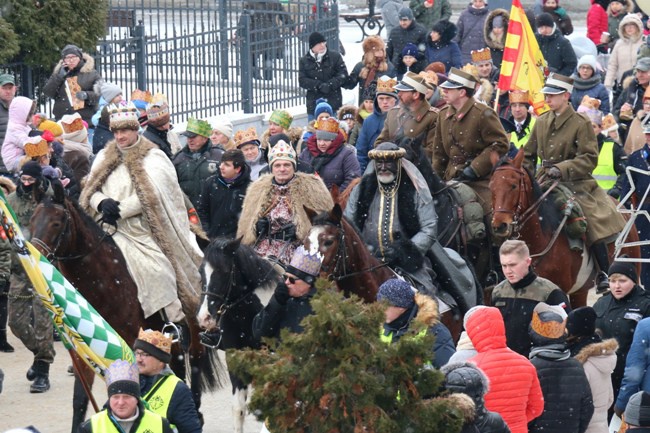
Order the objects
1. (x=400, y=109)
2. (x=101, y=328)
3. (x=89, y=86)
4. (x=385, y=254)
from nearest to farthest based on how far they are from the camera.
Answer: (x=101, y=328) < (x=385, y=254) < (x=400, y=109) < (x=89, y=86)

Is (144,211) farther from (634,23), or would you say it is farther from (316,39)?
(634,23)

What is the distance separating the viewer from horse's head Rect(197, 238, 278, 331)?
32.3ft

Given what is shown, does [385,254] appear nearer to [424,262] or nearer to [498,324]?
[424,262]

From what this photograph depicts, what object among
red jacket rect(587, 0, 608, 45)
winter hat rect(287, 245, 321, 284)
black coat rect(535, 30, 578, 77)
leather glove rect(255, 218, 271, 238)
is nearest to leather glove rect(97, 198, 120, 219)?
leather glove rect(255, 218, 271, 238)

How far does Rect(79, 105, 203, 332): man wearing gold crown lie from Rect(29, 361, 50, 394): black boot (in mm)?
1692

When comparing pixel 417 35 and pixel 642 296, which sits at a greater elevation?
pixel 417 35

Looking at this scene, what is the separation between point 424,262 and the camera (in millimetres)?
10742

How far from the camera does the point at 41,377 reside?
A: 12.3 meters

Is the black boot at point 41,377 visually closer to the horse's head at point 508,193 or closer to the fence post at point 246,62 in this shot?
the horse's head at point 508,193

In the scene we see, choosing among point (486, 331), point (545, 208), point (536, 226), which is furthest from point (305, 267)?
point (545, 208)

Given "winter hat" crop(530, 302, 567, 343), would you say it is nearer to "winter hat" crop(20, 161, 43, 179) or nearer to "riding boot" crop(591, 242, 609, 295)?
"winter hat" crop(20, 161, 43, 179)

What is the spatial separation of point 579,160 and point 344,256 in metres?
4.13

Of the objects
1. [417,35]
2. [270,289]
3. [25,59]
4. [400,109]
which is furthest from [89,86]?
[270,289]

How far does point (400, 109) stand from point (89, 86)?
4.55 metres
